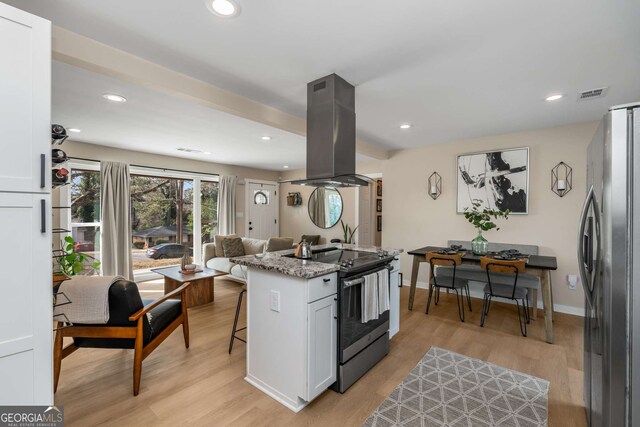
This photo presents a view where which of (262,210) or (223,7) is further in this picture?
(262,210)

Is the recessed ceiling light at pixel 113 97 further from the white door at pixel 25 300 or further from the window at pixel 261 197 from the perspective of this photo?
the window at pixel 261 197

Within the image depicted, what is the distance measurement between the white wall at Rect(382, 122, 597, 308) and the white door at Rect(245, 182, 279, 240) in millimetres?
3298

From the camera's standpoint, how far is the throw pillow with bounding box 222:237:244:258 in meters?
5.38

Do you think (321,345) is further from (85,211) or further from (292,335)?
(85,211)

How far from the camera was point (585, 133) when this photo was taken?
351cm

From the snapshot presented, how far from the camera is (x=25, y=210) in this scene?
1.25m

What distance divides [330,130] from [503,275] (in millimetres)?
3003

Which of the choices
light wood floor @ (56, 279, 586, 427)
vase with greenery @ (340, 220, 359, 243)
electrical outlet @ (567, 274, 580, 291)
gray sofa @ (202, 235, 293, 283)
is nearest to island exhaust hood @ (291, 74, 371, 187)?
light wood floor @ (56, 279, 586, 427)

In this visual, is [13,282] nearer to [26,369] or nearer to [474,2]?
[26,369]

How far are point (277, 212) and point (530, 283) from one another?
5651mm

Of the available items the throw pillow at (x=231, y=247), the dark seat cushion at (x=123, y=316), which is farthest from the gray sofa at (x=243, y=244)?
the dark seat cushion at (x=123, y=316)

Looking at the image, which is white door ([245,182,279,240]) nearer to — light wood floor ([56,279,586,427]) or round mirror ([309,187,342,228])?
round mirror ([309,187,342,228])

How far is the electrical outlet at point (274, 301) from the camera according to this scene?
6.59 ft

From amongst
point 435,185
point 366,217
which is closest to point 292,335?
point 435,185
